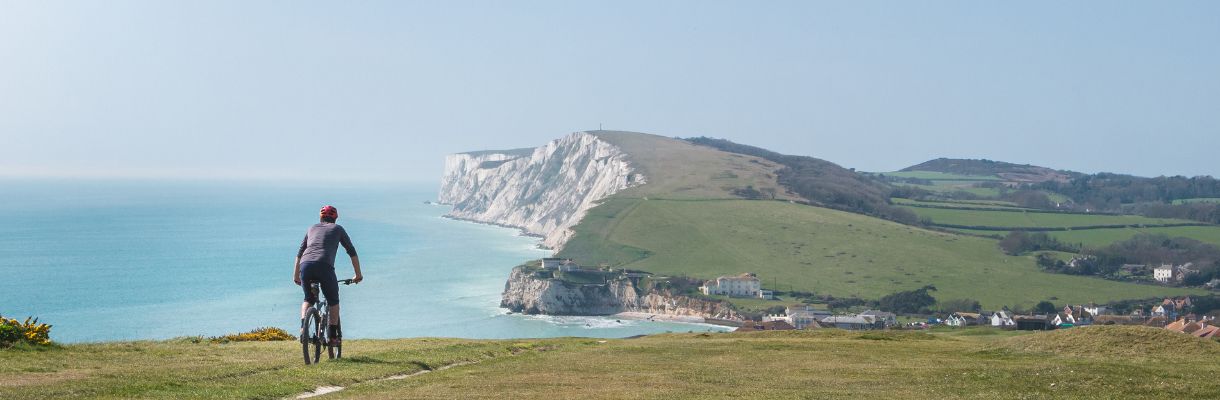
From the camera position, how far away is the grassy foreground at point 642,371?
474 inches

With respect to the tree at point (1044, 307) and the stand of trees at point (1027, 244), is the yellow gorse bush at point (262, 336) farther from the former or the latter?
the stand of trees at point (1027, 244)

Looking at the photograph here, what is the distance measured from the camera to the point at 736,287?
110188 millimetres

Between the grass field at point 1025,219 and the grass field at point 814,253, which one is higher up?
the grass field at point 1025,219

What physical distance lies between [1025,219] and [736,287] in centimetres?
6889

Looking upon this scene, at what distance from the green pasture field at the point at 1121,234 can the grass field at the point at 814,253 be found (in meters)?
15.4

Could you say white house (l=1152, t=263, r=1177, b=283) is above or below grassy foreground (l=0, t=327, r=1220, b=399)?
below

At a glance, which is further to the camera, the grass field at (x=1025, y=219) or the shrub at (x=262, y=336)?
the grass field at (x=1025, y=219)

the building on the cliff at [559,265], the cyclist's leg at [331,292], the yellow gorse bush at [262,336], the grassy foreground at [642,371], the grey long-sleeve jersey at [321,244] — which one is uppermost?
the grey long-sleeve jersey at [321,244]

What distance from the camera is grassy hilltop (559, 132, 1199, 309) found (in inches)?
4318

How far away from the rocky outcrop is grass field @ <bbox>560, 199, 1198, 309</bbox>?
946 centimetres

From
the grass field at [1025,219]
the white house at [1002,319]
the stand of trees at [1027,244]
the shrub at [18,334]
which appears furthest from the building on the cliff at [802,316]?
the shrub at [18,334]

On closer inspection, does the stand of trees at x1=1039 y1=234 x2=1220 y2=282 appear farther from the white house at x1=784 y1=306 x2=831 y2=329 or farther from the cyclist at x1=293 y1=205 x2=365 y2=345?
the cyclist at x1=293 y1=205 x2=365 y2=345

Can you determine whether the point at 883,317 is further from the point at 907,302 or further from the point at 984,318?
the point at 907,302

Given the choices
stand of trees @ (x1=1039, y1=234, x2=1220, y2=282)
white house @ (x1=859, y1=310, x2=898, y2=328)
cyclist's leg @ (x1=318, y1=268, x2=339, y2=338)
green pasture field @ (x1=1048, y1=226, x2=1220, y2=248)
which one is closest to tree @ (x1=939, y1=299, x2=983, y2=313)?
white house @ (x1=859, y1=310, x2=898, y2=328)
